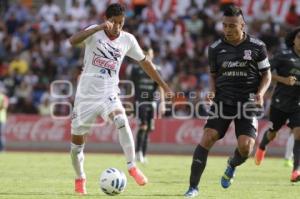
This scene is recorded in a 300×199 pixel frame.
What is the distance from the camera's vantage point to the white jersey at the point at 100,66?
37.5ft

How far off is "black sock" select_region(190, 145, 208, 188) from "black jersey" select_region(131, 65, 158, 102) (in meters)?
8.49

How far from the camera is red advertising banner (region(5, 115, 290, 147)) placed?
2650 cm

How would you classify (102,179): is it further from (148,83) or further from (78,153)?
(148,83)

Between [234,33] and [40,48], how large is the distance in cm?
2112

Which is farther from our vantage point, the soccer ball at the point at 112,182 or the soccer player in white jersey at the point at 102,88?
the soccer player in white jersey at the point at 102,88

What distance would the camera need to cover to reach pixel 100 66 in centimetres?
1144

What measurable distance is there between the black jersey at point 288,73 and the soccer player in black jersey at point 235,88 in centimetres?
362

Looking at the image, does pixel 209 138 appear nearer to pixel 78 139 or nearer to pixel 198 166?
pixel 198 166

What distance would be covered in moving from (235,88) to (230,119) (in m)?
0.46

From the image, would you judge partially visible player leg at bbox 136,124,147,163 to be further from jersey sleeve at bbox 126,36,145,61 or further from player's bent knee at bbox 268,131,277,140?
jersey sleeve at bbox 126,36,145,61

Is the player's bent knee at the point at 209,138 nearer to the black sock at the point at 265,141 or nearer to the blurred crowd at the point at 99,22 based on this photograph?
the black sock at the point at 265,141

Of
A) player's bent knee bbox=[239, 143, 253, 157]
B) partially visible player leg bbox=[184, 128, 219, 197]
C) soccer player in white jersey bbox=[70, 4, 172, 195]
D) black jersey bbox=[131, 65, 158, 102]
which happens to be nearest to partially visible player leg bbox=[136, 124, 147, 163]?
black jersey bbox=[131, 65, 158, 102]

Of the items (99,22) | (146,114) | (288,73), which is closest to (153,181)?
(288,73)

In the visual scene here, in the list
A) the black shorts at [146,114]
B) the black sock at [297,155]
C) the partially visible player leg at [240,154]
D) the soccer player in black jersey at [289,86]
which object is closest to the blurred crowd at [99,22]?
the black shorts at [146,114]
